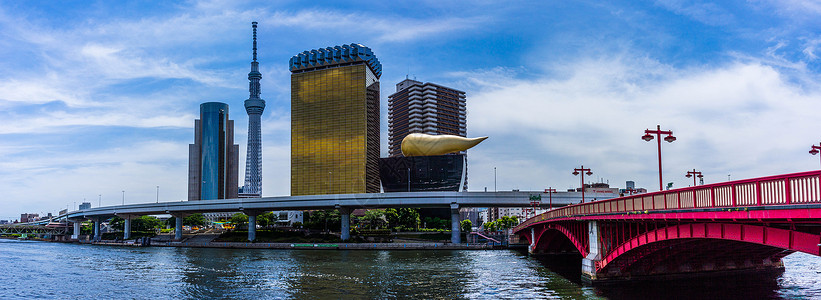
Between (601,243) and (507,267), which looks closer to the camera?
(601,243)

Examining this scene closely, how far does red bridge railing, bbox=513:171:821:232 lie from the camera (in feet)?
69.4

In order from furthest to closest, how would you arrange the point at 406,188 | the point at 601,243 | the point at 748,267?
the point at 406,188, the point at 748,267, the point at 601,243

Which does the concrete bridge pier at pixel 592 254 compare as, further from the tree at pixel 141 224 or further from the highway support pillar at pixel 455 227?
the tree at pixel 141 224

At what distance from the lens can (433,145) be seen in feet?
600

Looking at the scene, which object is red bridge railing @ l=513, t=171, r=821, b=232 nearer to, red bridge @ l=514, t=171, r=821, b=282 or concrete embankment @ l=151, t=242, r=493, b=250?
red bridge @ l=514, t=171, r=821, b=282

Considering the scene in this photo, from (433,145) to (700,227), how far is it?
15442 centimetres

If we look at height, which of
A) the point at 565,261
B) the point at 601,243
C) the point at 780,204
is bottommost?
the point at 565,261

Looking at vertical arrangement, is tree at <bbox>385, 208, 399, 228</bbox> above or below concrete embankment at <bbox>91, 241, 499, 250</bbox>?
above

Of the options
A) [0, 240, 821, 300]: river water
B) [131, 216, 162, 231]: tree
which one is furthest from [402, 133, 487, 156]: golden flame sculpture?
[0, 240, 821, 300]: river water

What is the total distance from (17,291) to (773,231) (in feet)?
190

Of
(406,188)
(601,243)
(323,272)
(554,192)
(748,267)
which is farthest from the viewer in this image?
(406,188)

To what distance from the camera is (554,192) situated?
123 metres

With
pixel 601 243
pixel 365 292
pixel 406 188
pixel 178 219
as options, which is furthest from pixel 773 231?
pixel 406 188

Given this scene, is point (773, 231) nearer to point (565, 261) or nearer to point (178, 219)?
point (565, 261)
